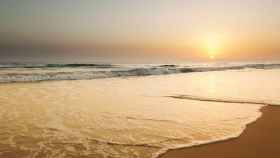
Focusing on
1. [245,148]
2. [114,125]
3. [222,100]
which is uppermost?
[222,100]

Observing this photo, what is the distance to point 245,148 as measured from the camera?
477cm

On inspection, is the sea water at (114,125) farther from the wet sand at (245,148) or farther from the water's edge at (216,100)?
the wet sand at (245,148)

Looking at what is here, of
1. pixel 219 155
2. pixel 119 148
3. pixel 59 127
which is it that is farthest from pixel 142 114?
pixel 219 155

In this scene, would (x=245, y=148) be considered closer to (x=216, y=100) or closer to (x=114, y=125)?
(x=114, y=125)

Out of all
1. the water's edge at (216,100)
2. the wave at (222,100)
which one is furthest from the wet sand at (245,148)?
the wave at (222,100)

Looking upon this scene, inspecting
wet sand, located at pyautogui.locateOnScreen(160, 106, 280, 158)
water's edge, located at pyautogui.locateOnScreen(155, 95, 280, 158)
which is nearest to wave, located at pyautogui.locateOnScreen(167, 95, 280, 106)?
water's edge, located at pyautogui.locateOnScreen(155, 95, 280, 158)

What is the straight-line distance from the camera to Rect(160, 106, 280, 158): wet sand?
4461mm

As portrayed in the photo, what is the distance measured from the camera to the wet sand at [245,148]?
14.6ft

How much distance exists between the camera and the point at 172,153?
4590 mm

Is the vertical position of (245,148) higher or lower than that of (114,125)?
lower

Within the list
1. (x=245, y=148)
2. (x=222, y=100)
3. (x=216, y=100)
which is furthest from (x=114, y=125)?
(x=222, y=100)

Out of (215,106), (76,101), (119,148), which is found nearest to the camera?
(119,148)

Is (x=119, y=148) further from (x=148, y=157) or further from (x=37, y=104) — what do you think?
(x=37, y=104)

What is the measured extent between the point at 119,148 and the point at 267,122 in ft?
13.0
